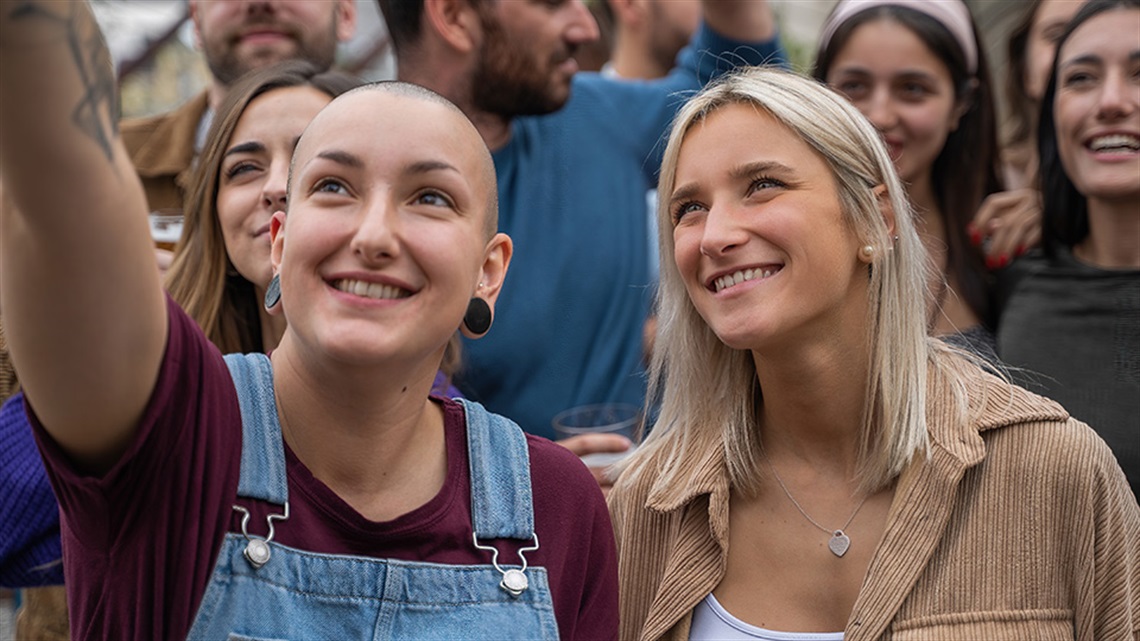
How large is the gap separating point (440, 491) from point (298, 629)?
32cm

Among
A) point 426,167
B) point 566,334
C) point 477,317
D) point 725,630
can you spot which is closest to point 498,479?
point 477,317

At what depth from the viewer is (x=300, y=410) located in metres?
1.99

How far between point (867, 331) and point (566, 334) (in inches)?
42.6

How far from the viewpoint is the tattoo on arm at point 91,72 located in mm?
1359

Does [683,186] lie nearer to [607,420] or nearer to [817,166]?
[817,166]

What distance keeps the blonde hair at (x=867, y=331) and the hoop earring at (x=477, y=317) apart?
778 millimetres

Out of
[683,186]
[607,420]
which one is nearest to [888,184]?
[683,186]

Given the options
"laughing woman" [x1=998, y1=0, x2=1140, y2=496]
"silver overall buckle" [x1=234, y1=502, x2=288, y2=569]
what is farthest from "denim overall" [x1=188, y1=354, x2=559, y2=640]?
"laughing woman" [x1=998, y1=0, x2=1140, y2=496]

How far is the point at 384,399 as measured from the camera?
6.57 ft

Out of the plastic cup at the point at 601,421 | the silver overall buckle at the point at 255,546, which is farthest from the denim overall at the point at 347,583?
the plastic cup at the point at 601,421

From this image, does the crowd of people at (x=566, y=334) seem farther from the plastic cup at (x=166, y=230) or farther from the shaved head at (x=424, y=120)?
the plastic cup at (x=166, y=230)

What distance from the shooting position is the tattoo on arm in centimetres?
136

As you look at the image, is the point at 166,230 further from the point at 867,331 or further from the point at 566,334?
the point at 867,331

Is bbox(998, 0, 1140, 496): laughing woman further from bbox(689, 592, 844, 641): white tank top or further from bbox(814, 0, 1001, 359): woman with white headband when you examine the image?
bbox(689, 592, 844, 641): white tank top
